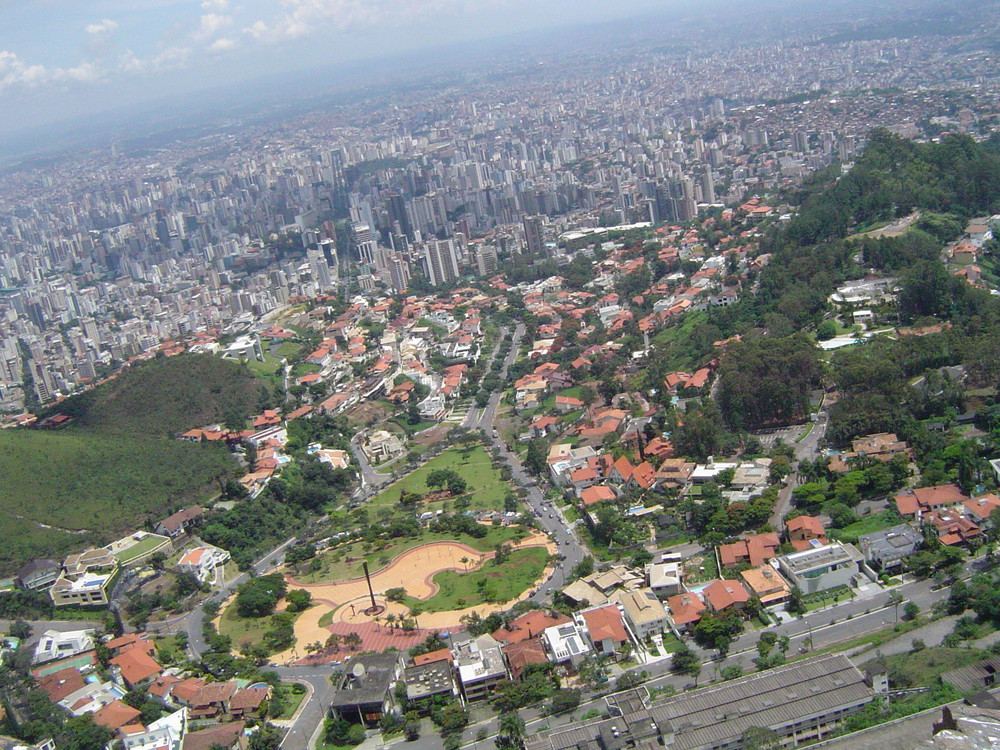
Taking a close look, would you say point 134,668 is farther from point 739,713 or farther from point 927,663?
point 927,663

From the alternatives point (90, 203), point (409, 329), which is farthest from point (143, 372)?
point (90, 203)

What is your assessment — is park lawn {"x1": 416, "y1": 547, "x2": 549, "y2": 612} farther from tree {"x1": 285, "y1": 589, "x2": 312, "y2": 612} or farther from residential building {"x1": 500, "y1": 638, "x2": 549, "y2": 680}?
residential building {"x1": 500, "y1": 638, "x2": 549, "y2": 680}

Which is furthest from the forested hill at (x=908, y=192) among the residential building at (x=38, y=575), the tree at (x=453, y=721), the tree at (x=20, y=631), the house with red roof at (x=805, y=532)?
the tree at (x=20, y=631)

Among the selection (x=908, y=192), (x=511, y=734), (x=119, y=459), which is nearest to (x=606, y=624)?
(x=511, y=734)

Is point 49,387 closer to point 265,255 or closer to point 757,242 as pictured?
point 265,255

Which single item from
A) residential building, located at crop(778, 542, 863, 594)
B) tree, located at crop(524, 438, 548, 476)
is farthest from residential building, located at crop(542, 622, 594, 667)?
tree, located at crop(524, 438, 548, 476)
